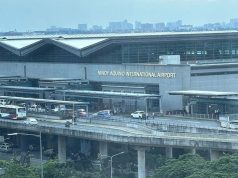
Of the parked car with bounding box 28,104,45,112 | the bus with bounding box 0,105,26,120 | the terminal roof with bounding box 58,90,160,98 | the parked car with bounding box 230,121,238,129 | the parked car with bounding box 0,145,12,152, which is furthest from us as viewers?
the parked car with bounding box 28,104,45,112

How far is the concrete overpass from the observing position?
2247 cm

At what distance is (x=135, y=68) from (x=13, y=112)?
6.50 meters

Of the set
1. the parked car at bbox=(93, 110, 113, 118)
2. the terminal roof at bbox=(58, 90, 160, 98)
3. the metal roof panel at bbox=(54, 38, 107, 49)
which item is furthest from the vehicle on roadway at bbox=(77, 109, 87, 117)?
the metal roof panel at bbox=(54, 38, 107, 49)

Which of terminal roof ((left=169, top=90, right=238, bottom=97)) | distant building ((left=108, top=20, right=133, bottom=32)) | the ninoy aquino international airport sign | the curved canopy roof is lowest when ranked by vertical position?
terminal roof ((left=169, top=90, right=238, bottom=97))

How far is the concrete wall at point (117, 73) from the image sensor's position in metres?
32.5

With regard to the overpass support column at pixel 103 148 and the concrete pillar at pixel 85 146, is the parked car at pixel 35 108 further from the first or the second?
the overpass support column at pixel 103 148

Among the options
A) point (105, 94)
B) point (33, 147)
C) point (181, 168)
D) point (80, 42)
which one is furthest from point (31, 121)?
point (181, 168)

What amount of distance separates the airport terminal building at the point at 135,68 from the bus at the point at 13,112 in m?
4.14

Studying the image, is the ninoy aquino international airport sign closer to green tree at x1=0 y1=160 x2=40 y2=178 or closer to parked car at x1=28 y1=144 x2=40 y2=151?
parked car at x1=28 y1=144 x2=40 y2=151

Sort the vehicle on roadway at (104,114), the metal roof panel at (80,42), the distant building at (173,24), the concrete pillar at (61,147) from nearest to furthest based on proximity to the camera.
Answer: the concrete pillar at (61,147) < the vehicle on roadway at (104,114) < the metal roof panel at (80,42) < the distant building at (173,24)

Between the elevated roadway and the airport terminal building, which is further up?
the airport terminal building

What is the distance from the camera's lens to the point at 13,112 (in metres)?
31.7

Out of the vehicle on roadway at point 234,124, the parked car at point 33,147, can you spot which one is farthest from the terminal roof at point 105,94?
the vehicle on roadway at point 234,124

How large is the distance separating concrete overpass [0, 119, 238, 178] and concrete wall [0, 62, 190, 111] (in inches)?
186
